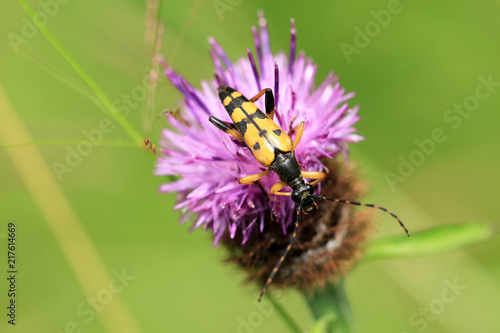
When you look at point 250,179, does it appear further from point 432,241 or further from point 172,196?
point 172,196

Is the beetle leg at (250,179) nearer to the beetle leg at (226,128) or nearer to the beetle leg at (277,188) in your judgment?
the beetle leg at (277,188)

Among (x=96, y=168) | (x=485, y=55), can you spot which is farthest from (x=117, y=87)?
(x=485, y=55)

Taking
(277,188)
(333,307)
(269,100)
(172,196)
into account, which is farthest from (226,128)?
(172,196)

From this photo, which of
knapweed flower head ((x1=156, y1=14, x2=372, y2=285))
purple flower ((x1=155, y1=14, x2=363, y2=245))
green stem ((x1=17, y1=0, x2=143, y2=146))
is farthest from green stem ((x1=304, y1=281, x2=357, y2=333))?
green stem ((x1=17, y1=0, x2=143, y2=146))

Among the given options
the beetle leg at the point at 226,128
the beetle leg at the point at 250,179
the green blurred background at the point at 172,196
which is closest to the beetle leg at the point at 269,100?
the beetle leg at the point at 226,128

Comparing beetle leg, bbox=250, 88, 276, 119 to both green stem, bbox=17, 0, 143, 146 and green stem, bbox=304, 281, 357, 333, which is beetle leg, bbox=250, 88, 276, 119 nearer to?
green stem, bbox=17, 0, 143, 146
